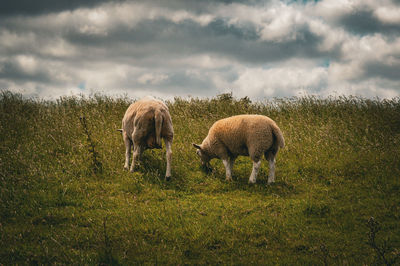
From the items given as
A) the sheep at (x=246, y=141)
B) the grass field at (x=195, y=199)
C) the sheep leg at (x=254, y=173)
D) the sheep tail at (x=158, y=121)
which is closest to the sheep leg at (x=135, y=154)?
the grass field at (x=195, y=199)

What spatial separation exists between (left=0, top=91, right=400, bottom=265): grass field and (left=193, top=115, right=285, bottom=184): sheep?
579 millimetres

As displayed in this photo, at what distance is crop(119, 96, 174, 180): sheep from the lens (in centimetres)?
796

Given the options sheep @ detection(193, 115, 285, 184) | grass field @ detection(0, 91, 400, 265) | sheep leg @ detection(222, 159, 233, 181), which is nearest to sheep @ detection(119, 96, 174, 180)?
grass field @ detection(0, 91, 400, 265)

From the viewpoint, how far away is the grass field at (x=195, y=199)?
4848 mm

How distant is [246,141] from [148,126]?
2.53 m

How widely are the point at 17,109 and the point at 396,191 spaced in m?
14.1

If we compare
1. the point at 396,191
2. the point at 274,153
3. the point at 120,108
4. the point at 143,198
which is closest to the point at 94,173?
the point at 143,198

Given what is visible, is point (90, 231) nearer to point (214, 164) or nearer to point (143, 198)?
point (143, 198)

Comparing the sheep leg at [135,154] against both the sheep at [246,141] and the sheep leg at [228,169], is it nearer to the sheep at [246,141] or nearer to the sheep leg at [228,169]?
the sheep at [246,141]

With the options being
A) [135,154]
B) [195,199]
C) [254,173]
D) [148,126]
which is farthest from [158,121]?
[254,173]

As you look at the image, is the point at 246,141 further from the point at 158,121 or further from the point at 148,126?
the point at 148,126

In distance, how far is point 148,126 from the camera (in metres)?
8.02

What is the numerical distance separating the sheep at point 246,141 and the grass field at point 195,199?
58cm

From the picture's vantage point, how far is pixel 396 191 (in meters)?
7.01
